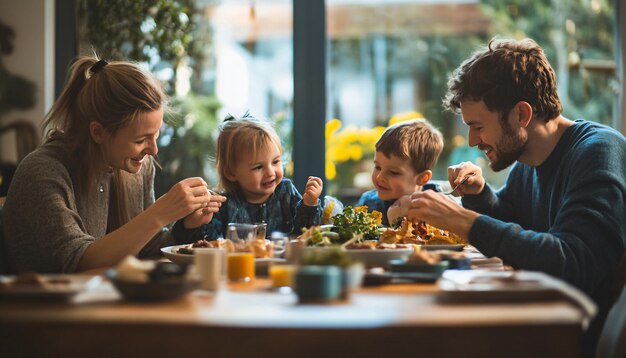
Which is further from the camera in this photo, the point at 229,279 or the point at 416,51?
the point at 416,51

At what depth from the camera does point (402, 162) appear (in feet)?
10.2

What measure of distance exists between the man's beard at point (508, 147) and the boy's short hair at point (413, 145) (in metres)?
0.63

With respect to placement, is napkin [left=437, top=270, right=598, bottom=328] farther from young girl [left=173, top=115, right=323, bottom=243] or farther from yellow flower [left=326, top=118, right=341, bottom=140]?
yellow flower [left=326, top=118, right=341, bottom=140]

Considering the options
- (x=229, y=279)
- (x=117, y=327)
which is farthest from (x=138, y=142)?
(x=117, y=327)

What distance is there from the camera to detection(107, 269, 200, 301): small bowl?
1359 mm

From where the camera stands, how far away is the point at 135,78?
247cm

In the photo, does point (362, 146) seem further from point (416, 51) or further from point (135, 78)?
point (135, 78)

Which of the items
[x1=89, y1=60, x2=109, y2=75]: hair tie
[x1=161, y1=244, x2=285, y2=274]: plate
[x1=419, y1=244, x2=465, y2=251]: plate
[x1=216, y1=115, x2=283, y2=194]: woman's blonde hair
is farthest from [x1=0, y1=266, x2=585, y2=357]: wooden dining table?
[x1=216, y1=115, x2=283, y2=194]: woman's blonde hair

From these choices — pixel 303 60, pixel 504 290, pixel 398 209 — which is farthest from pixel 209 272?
pixel 303 60

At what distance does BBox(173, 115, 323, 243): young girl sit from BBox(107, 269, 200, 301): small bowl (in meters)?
1.43

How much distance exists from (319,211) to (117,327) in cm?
170

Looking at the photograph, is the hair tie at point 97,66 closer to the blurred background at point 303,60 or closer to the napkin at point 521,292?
the blurred background at point 303,60

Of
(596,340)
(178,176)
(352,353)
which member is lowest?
(596,340)

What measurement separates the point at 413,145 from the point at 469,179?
0.44 m
